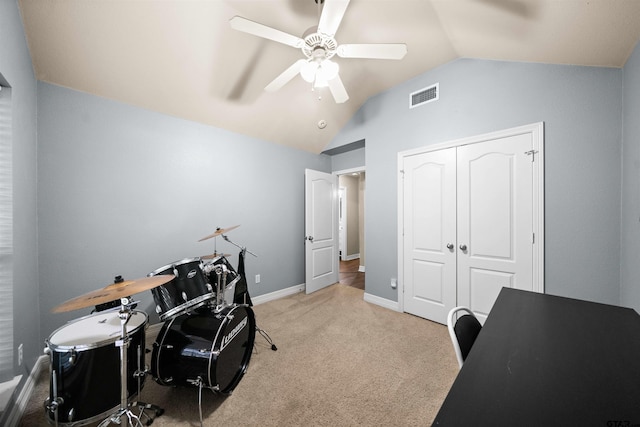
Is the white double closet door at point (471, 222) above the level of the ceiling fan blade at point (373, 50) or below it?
below

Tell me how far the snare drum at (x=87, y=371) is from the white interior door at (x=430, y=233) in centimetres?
277

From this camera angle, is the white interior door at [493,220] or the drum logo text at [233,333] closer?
the drum logo text at [233,333]

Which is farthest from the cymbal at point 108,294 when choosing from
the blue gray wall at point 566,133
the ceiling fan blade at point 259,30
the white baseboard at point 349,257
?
the white baseboard at point 349,257

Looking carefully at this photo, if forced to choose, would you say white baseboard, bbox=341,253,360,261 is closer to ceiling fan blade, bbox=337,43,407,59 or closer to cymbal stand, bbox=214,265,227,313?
cymbal stand, bbox=214,265,227,313

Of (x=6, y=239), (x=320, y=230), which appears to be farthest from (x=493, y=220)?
(x=6, y=239)

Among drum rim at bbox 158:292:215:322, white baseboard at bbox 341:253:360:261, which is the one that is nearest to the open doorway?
white baseboard at bbox 341:253:360:261

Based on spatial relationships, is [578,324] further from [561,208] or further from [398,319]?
[398,319]

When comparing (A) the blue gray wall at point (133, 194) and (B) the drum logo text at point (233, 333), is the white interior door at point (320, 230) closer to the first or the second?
(A) the blue gray wall at point (133, 194)

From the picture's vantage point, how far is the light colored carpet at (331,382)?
1.49 m

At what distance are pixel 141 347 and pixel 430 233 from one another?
2.86 m

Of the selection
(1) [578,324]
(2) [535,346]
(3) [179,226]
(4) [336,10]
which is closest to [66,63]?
(3) [179,226]

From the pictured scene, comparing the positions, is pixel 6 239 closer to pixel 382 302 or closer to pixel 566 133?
pixel 382 302

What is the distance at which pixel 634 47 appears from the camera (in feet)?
5.16

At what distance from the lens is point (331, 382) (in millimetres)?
1785
